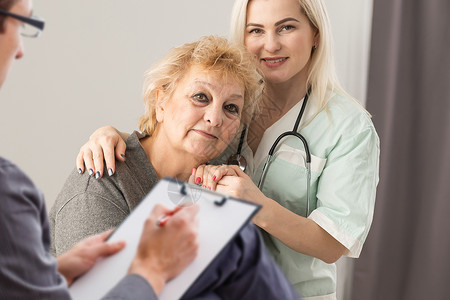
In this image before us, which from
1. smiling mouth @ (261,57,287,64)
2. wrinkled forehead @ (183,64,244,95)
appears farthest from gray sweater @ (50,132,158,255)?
smiling mouth @ (261,57,287,64)

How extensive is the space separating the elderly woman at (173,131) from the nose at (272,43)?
108 millimetres

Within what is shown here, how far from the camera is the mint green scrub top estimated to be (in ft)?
4.54

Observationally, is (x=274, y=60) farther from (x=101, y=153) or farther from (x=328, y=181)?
(x=101, y=153)

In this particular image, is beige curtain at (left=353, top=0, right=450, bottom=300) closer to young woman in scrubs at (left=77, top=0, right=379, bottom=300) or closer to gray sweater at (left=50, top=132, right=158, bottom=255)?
young woman in scrubs at (left=77, top=0, right=379, bottom=300)

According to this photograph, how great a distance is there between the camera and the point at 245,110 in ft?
4.77

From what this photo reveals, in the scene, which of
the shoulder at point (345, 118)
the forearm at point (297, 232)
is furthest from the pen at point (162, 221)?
the shoulder at point (345, 118)

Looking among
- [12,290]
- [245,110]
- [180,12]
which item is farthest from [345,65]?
[12,290]

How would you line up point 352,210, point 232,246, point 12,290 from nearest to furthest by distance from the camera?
point 12,290, point 232,246, point 352,210

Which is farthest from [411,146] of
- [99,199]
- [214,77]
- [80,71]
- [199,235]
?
[199,235]

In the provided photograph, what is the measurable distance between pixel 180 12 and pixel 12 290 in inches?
71.6

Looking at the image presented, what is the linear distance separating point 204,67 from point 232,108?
13 cm

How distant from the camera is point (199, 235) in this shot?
0.76 metres

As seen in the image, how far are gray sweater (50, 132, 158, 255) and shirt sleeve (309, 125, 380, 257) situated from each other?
0.46 metres

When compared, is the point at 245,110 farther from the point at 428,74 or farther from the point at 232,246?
the point at 428,74
